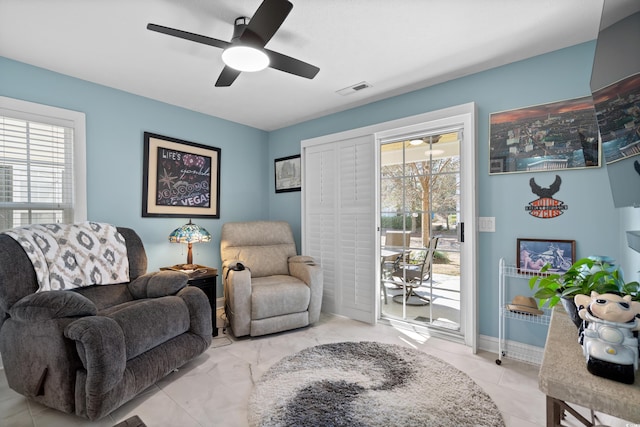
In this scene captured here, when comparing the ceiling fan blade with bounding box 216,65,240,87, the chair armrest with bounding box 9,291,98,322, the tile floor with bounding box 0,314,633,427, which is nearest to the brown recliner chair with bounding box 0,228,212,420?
the chair armrest with bounding box 9,291,98,322

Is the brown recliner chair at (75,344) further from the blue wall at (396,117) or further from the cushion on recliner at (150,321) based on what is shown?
the blue wall at (396,117)

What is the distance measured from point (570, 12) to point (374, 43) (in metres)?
1.17

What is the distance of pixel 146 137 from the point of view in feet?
10.1

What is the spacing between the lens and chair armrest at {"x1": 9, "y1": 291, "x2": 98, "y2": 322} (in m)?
1.60

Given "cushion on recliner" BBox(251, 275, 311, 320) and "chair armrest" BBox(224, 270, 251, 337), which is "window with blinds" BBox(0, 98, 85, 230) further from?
"cushion on recliner" BBox(251, 275, 311, 320)

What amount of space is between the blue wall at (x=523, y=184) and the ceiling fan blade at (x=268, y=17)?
178 centimetres

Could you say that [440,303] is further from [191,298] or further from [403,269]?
[191,298]

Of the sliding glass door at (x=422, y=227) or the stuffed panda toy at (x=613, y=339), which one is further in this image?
the sliding glass door at (x=422, y=227)

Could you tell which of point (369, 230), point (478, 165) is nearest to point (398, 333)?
point (369, 230)

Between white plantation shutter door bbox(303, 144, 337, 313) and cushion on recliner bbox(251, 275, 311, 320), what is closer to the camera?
cushion on recliner bbox(251, 275, 311, 320)

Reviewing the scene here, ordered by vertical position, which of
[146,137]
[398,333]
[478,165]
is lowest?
[398,333]

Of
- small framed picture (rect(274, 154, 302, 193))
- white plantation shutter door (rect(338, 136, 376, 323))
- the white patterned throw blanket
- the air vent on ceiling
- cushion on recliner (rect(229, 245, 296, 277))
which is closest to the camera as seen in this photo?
the white patterned throw blanket

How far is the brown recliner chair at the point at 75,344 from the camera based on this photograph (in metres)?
1.57

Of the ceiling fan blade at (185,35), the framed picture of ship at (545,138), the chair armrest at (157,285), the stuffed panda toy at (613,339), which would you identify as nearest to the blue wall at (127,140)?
the chair armrest at (157,285)
